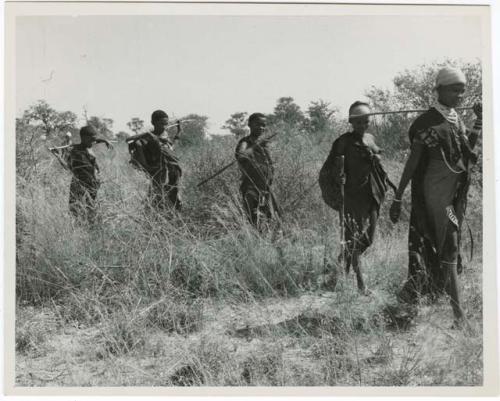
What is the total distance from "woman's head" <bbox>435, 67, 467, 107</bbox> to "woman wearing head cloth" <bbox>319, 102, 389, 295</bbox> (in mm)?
717

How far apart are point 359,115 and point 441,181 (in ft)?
3.00

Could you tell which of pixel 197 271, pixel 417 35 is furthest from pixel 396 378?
pixel 417 35

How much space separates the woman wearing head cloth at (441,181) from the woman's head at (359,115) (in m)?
0.56

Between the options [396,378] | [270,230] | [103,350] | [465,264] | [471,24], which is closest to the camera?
[396,378]

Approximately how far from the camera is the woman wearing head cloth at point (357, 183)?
4.95 meters

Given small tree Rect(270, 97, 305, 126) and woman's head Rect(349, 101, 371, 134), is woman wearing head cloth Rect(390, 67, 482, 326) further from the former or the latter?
small tree Rect(270, 97, 305, 126)

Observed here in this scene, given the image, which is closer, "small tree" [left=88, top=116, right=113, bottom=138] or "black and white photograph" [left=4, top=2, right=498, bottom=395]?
"black and white photograph" [left=4, top=2, right=498, bottom=395]

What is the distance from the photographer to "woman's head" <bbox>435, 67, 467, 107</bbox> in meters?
4.18

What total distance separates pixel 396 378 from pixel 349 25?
2930 millimetres

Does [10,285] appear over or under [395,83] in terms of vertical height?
under

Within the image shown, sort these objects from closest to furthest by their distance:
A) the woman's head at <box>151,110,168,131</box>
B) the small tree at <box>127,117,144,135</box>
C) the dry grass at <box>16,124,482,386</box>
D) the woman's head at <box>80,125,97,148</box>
A: 1. the dry grass at <box>16,124,482,386</box>
2. the woman's head at <box>151,110,168,131</box>
3. the woman's head at <box>80,125,97,148</box>
4. the small tree at <box>127,117,144,135</box>

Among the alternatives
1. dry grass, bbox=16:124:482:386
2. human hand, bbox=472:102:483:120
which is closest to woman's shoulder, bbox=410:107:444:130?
human hand, bbox=472:102:483:120

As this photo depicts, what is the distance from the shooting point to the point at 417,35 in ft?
15.8

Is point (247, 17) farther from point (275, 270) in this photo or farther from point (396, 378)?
point (396, 378)
